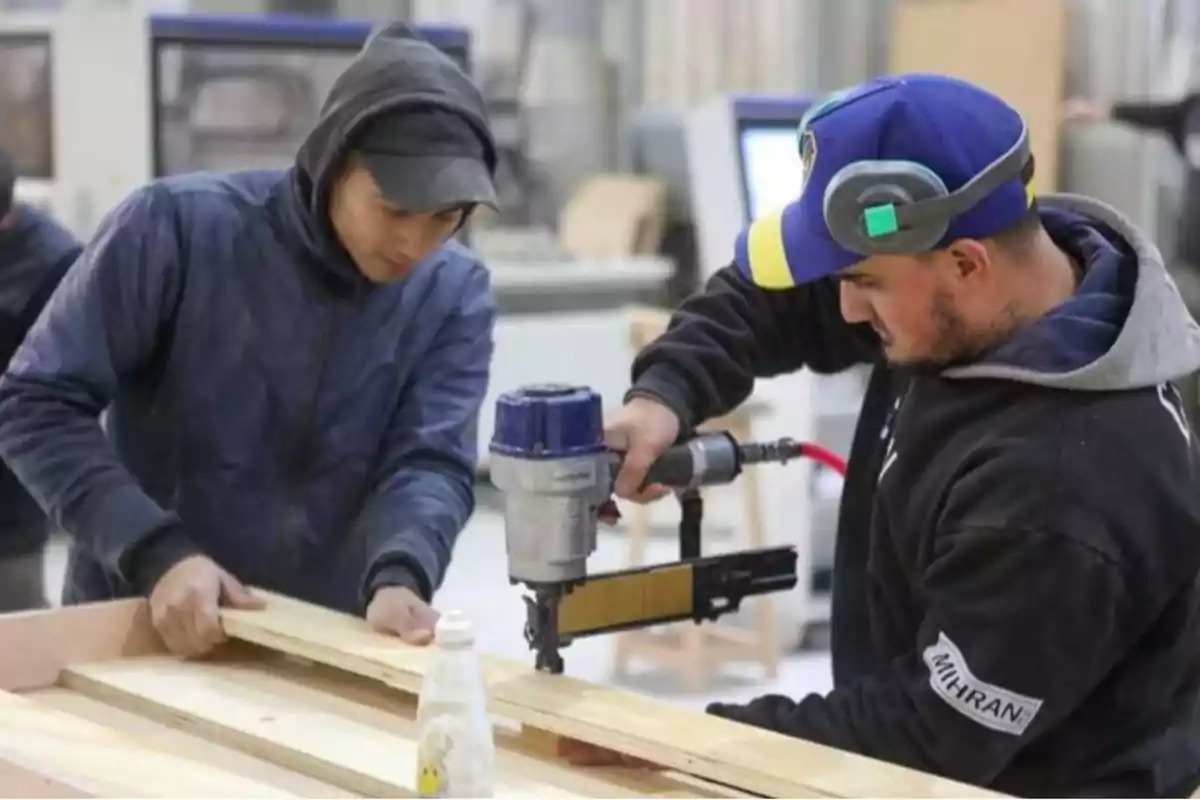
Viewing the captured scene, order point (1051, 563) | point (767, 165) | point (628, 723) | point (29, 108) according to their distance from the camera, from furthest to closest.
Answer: point (29, 108) < point (767, 165) < point (628, 723) < point (1051, 563)

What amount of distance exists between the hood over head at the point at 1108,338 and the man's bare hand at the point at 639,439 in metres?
0.35

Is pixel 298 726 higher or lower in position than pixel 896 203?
lower

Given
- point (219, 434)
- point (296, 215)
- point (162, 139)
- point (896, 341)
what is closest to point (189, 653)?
point (219, 434)

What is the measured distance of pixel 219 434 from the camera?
6.31 ft

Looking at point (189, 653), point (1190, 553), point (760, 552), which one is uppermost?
point (1190, 553)

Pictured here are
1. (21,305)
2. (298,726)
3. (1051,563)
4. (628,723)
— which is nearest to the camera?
(1051,563)

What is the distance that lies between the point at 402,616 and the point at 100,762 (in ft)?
1.38

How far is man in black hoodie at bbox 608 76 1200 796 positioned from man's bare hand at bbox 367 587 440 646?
39 centimetres

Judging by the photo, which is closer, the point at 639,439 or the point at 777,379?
the point at 639,439

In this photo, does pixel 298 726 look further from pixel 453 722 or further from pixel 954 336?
pixel 954 336

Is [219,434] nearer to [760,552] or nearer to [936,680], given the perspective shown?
[760,552]

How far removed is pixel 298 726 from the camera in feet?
5.05

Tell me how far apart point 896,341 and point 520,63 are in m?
4.44

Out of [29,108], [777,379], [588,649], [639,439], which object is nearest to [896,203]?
[639,439]
